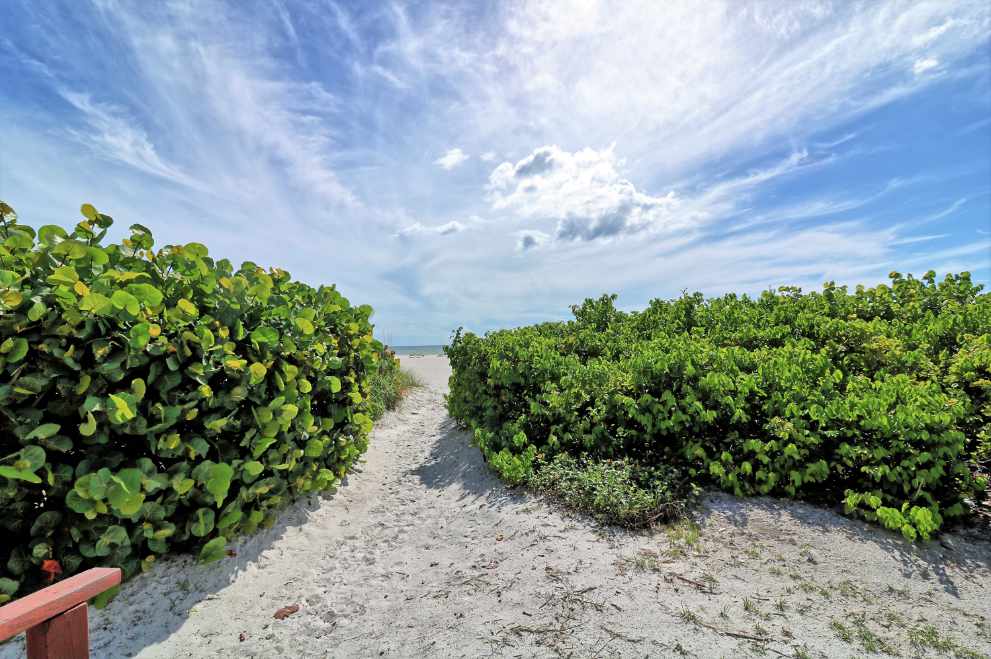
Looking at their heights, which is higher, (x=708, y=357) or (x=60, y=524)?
(x=708, y=357)

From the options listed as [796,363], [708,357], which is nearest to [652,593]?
[708,357]

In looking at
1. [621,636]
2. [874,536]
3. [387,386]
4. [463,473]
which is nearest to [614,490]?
[621,636]

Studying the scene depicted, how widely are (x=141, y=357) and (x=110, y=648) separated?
187 centimetres

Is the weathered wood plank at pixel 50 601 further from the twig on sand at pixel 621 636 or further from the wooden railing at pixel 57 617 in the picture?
the twig on sand at pixel 621 636

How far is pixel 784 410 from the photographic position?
4441 millimetres

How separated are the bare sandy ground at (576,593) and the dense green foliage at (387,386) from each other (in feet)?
16.0

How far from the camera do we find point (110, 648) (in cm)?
339

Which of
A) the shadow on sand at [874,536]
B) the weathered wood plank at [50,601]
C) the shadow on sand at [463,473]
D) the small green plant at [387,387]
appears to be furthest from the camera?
the small green plant at [387,387]

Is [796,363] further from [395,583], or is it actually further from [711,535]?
[395,583]

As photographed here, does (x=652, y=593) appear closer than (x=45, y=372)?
No

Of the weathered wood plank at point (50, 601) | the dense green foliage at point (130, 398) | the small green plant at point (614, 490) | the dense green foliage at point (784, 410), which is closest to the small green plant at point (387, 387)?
the dense green foliage at point (784, 410)

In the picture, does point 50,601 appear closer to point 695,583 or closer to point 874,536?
point 695,583

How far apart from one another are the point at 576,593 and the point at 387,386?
26.0ft

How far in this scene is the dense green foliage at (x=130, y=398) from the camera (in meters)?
3.18
